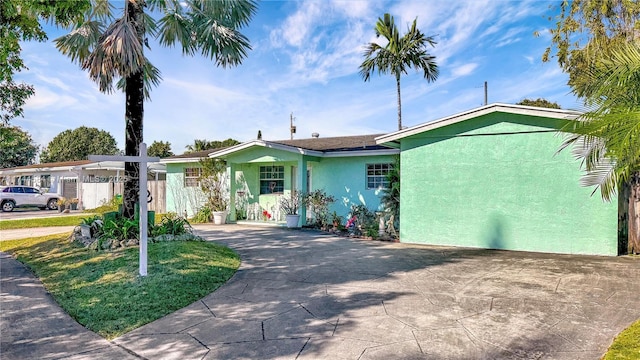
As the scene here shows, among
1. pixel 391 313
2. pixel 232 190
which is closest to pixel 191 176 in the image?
pixel 232 190

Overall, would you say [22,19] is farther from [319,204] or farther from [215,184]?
[215,184]

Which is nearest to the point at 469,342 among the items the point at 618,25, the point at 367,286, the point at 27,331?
the point at 367,286

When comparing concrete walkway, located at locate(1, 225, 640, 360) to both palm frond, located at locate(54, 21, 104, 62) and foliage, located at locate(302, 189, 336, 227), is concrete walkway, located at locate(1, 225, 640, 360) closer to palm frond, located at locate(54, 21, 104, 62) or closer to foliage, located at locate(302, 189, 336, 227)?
foliage, located at locate(302, 189, 336, 227)

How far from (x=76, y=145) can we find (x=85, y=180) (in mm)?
23588

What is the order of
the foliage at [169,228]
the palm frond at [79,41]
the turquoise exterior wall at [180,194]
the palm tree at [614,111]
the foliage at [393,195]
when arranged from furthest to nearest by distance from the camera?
the turquoise exterior wall at [180,194] < the foliage at [393,195] < the palm frond at [79,41] < the foliage at [169,228] < the palm tree at [614,111]

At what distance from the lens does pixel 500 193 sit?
360 inches

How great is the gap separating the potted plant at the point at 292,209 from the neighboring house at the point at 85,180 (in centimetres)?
904

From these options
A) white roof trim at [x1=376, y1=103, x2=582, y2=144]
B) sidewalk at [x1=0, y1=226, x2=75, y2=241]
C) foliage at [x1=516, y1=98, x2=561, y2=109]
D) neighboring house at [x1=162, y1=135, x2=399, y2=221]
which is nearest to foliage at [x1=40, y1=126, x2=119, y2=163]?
neighboring house at [x1=162, y1=135, x2=399, y2=221]

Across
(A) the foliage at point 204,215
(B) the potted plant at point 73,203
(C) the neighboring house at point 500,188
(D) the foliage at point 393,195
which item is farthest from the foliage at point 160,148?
(C) the neighboring house at point 500,188

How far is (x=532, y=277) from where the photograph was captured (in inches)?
250

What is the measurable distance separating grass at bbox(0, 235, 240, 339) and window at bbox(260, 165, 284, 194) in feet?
21.7

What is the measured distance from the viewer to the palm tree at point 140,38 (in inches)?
322

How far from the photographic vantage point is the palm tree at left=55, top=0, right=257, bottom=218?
8188mm

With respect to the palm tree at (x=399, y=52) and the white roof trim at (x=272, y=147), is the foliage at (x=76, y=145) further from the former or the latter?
the palm tree at (x=399, y=52)
